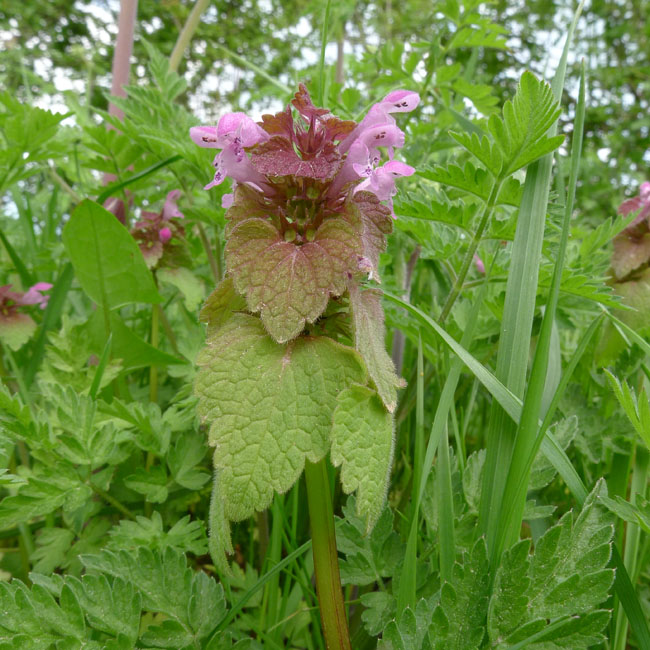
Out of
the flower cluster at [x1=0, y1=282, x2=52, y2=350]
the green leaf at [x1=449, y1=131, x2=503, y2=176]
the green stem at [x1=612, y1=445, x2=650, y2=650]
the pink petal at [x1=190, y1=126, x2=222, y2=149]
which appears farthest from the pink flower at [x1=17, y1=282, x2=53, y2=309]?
the green stem at [x1=612, y1=445, x2=650, y2=650]

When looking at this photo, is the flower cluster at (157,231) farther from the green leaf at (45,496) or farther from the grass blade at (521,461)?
the grass blade at (521,461)

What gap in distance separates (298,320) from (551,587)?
0.38 m

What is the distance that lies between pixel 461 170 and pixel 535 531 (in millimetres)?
553

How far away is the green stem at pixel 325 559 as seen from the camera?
673 mm

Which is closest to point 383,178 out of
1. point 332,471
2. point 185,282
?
point 332,471

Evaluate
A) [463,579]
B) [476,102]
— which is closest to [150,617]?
[463,579]

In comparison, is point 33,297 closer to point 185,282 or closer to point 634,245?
point 185,282

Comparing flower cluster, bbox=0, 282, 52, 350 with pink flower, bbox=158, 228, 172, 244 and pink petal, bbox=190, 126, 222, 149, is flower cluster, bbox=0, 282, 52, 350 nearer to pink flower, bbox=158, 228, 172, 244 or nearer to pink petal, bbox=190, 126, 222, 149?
pink flower, bbox=158, 228, 172, 244

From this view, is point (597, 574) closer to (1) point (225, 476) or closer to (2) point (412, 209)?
(1) point (225, 476)

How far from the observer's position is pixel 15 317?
131cm

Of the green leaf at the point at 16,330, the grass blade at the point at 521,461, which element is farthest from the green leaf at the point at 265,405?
the green leaf at the point at 16,330

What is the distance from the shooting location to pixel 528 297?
30.6 inches

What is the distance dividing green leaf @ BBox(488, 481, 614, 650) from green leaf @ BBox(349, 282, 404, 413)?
7.9 inches

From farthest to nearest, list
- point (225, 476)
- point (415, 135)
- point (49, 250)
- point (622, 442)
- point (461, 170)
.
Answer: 1. point (49, 250)
2. point (415, 135)
3. point (622, 442)
4. point (461, 170)
5. point (225, 476)
